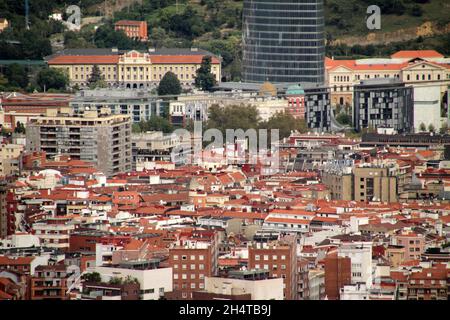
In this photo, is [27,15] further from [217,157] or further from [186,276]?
[186,276]

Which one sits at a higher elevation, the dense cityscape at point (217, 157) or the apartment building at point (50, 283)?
the apartment building at point (50, 283)

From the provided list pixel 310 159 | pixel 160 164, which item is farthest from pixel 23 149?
pixel 310 159

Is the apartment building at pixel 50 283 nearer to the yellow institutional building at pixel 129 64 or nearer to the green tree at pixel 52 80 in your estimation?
the green tree at pixel 52 80

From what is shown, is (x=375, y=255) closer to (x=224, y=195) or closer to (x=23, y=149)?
(x=224, y=195)

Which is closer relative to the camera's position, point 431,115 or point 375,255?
point 375,255

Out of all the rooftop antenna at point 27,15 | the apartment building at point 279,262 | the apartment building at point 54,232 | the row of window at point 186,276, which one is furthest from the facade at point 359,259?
the rooftop antenna at point 27,15

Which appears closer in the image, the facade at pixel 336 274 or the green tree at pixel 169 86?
the facade at pixel 336 274

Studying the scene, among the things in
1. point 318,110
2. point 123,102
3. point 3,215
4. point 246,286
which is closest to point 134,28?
point 318,110
